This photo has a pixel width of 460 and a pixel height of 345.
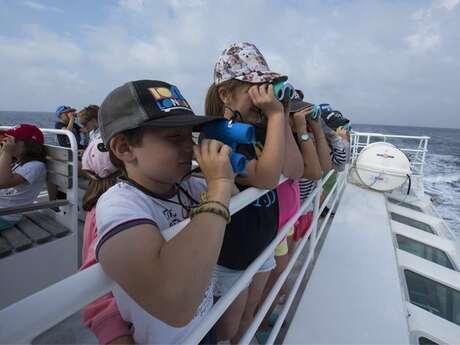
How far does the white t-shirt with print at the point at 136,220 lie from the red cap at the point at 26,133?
2.07 metres

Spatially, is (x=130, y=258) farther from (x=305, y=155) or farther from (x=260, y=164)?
(x=305, y=155)

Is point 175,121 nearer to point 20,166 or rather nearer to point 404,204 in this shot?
point 20,166

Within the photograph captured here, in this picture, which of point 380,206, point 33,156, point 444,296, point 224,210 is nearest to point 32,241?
point 33,156

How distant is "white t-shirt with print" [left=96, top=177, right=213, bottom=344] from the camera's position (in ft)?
1.74

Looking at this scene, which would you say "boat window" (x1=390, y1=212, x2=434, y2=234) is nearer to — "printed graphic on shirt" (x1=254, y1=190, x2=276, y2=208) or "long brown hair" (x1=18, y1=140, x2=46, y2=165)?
"printed graphic on shirt" (x1=254, y1=190, x2=276, y2=208)

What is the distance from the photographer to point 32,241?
2.02 meters

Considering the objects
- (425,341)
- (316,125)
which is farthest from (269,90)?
(425,341)

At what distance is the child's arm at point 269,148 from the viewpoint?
3.08 feet

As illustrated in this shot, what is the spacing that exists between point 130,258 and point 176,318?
0.46 ft

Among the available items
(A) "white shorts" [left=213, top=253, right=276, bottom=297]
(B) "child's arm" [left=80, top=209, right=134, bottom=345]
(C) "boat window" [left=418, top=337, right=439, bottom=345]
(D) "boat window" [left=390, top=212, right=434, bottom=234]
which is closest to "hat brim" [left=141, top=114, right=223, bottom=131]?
(B) "child's arm" [left=80, top=209, right=134, bottom=345]

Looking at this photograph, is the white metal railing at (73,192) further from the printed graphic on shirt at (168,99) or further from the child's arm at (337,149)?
the child's arm at (337,149)

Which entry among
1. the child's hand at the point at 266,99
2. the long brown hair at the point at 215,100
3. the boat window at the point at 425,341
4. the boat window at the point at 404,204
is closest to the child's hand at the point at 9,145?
the long brown hair at the point at 215,100

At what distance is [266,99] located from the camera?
1.04 metres

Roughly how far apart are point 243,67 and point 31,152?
2082mm
